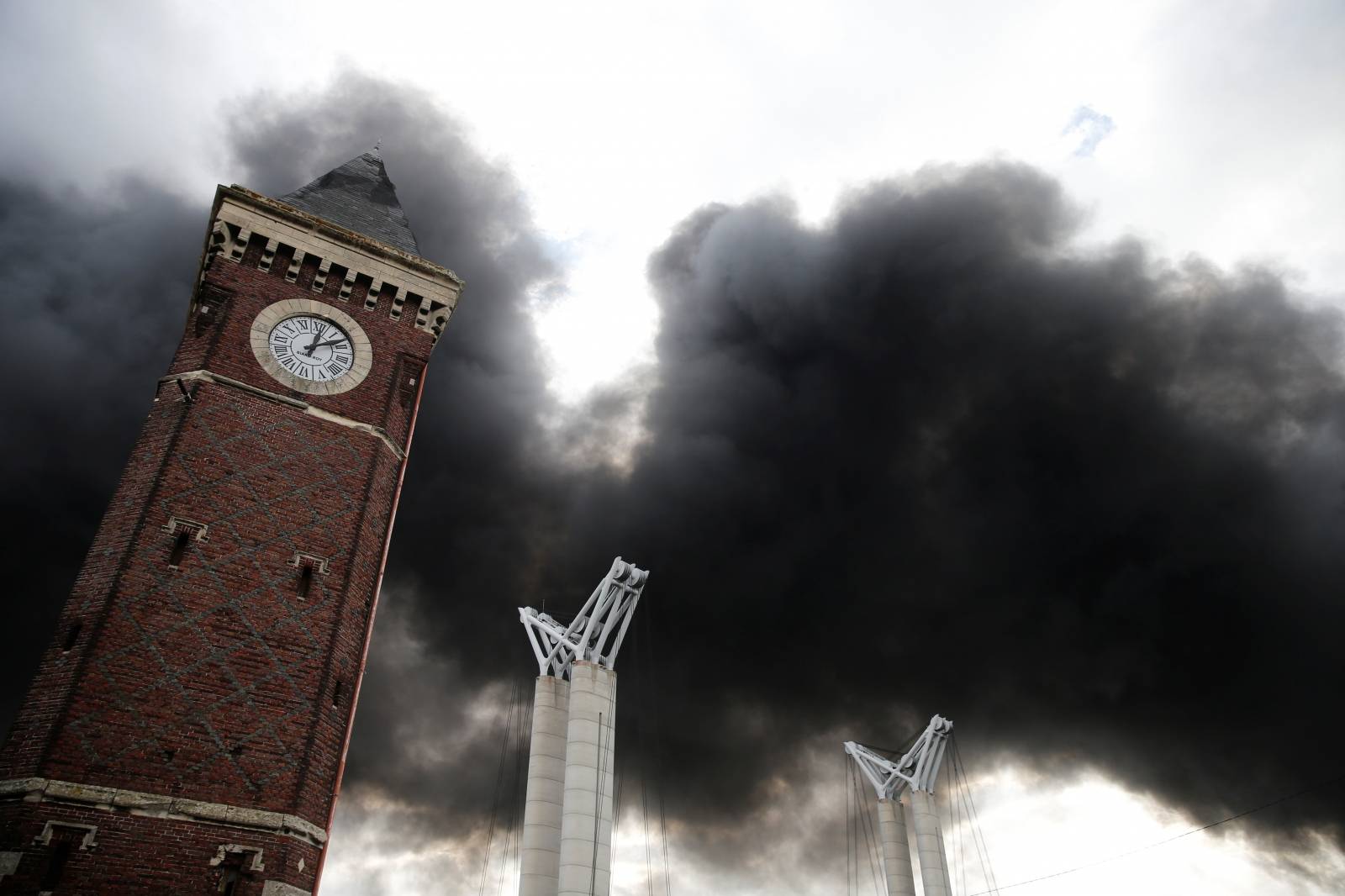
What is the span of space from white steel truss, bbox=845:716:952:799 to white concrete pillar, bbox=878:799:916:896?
895 mm

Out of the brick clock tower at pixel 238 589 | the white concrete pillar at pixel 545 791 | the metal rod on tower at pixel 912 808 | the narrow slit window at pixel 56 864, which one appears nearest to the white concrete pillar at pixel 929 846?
the metal rod on tower at pixel 912 808

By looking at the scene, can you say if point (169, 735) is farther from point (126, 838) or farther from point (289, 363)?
point (289, 363)

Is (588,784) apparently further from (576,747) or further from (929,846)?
(929,846)

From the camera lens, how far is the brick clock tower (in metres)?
→ 18.3

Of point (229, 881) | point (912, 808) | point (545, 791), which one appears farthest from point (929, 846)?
point (229, 881)

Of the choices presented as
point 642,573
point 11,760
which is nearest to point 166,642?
point 11,760

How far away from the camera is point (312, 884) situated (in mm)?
20047

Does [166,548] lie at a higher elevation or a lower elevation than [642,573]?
lower

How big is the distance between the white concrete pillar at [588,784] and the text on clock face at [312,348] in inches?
652

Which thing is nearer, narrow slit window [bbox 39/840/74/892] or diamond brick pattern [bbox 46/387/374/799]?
narrow slit window [bbox 39/840/74/892]

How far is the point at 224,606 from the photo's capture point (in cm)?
2167

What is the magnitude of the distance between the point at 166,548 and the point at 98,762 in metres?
5.35

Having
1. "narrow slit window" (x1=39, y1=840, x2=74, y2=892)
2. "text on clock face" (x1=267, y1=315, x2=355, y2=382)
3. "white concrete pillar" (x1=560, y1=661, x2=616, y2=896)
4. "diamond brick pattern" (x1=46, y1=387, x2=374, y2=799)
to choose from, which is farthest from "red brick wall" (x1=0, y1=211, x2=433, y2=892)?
"white concrete pillar" (x1=560, y1=661, x2=616, y2=896)

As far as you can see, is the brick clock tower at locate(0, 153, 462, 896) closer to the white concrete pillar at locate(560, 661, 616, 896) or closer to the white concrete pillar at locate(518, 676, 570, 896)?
the white concrete pillar at locate(560, 661, 616, 896)
